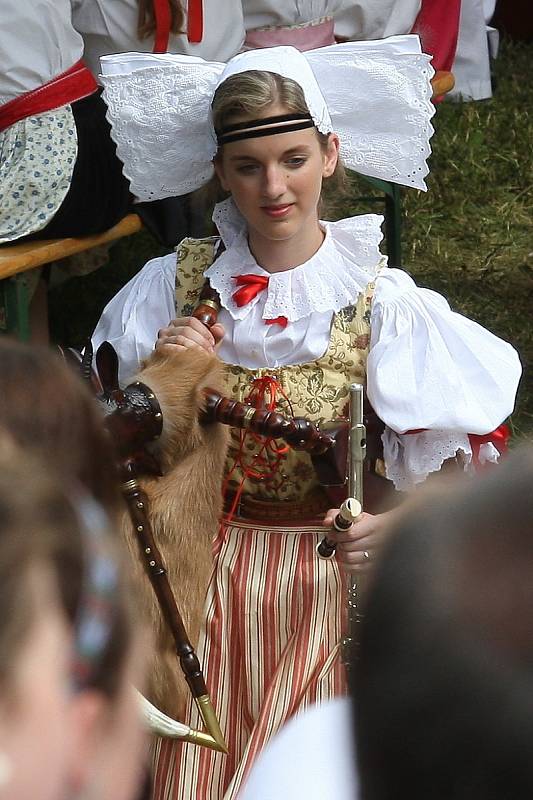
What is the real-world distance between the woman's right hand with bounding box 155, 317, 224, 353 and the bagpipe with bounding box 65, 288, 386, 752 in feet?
0.13

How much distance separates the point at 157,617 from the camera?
182 cm

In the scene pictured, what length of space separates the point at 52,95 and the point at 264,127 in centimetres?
147

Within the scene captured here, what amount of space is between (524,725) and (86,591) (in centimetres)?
22

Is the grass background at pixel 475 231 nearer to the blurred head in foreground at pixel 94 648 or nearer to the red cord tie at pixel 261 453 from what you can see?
the red cord tie at pixel 261 453

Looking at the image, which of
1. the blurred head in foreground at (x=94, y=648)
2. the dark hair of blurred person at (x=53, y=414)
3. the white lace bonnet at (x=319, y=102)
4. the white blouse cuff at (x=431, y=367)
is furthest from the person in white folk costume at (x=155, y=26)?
the blurred head in foreground at (x=94, y=648)

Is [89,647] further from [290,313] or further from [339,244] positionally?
[339,244]

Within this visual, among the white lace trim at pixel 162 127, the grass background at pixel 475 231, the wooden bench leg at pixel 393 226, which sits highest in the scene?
the white lace trim at pixel 162 127

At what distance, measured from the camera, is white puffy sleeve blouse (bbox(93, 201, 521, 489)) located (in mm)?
1928

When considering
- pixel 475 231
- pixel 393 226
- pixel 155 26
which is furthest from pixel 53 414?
pixel 475 231

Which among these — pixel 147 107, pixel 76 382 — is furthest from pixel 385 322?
pixel 76 382

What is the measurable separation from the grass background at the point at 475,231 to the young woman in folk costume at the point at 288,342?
160 centimetres

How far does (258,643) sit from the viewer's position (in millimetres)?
1973

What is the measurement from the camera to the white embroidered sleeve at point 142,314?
2.13 m

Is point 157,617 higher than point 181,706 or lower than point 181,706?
higher
